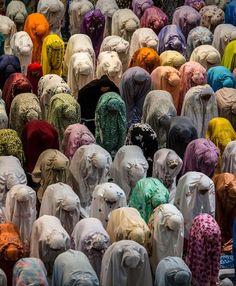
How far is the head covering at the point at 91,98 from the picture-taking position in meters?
20.5

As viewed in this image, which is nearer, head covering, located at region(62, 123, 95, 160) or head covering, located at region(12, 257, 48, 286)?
head covering, located at region(12, 257, 48, 286)

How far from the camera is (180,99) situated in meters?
21.5

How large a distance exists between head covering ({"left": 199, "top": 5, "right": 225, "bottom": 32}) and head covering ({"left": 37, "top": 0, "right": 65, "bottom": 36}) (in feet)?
7.73

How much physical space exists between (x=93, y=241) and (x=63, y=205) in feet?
2.71

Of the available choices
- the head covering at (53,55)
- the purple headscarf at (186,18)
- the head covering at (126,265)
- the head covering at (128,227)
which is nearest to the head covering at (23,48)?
the head covering at (53,55)

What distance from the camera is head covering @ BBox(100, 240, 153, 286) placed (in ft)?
54.6

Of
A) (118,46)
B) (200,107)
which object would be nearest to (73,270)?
(200,107)

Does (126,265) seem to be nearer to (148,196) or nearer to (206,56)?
(148,196)

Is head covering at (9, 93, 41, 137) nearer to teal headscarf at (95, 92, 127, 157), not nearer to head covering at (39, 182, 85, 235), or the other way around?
teal headscarf at (95, 92, 127, 157)

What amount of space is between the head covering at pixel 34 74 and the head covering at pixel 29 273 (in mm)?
5539

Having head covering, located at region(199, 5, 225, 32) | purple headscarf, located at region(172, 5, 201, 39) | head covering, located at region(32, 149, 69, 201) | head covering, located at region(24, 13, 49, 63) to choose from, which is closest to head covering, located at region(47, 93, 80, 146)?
head covering, located at region(32, 149, 69, 201)

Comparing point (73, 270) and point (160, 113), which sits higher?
point (160, 113)

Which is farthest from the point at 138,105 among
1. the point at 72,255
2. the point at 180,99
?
the point at 72,255

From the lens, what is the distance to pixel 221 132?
19.9 meters
